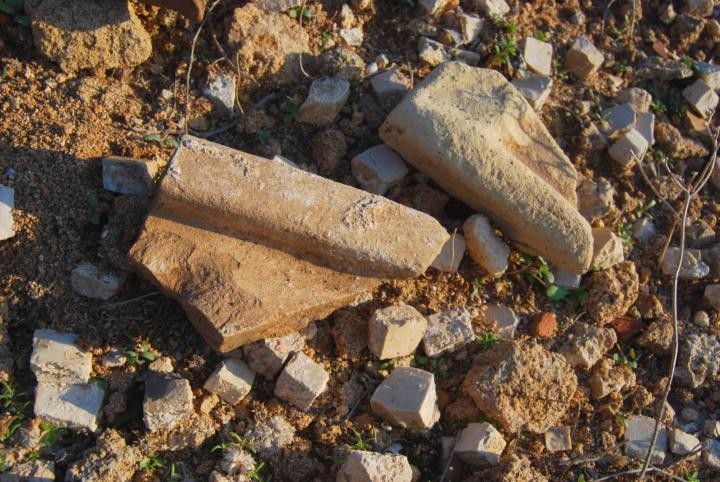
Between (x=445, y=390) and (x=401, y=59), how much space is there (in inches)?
64.6

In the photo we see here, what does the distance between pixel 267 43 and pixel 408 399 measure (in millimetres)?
1742

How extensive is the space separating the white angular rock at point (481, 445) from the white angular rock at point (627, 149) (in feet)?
5.34

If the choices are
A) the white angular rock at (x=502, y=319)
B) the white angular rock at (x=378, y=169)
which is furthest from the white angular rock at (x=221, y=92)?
the white angular rock at (x=502, y=319)

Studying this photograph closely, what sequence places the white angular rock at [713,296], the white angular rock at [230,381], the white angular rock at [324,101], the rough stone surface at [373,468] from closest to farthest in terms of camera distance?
the rough stone surface at [373,468] < the white angular rock at [230,381] < the white angular rock at [324,101] < the white angular rock at [713,296]

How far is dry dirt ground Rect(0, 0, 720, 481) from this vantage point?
8.82 ft

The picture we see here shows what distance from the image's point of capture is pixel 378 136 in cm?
330

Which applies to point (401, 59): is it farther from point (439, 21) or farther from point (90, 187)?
point (90, 187)

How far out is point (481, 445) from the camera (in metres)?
2.75

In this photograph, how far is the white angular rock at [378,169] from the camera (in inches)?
124

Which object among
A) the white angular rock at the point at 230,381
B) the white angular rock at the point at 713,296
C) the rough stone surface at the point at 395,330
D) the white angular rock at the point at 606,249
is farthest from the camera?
the white angular rock at the point at 713,296

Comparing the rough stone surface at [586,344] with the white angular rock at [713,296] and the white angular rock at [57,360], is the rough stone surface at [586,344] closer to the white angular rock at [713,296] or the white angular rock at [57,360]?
the white angular rock at [713,296]

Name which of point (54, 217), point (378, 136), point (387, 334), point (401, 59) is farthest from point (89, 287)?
point (401, 59)

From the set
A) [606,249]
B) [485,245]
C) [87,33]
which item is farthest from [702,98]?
[87,33]

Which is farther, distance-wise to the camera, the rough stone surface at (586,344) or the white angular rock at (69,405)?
the rough stone surface at (586,344)
